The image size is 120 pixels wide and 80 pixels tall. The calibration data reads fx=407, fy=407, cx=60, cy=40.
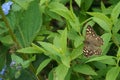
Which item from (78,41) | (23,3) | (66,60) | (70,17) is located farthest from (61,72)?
(23,3)

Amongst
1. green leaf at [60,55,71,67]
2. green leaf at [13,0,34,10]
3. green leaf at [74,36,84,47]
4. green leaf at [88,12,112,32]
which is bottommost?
green leaf at [60,55,71,67]

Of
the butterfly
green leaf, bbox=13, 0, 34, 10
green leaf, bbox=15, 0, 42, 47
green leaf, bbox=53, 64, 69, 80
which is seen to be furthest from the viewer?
green leaf, bbox=15, 0, 42, 47

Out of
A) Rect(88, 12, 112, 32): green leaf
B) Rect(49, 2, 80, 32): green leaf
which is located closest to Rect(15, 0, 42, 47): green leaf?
Rect(49, 2, 80, 32): green leaf

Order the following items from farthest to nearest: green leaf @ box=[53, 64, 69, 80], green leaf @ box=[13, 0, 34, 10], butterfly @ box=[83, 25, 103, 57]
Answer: green leaf @ box=[13, 0, 34, 10], butterfly @ box=[83, 25, 103, 57], green leaf @ box=[53, 64, 69, 80]

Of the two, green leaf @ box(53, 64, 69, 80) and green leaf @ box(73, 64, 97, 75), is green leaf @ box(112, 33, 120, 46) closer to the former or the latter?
green leaf @ box(73, 64, 97, 75)

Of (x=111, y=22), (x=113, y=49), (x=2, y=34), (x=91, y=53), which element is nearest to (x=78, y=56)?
(x=91, y=53)

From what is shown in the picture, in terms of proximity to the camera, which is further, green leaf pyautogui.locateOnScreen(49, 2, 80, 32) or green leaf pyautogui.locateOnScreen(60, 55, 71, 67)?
green leaf pyautogui.locateOnScreen(49, 2, 80, 32)

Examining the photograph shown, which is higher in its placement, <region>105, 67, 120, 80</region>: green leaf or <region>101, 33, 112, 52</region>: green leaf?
<region>101, 33, 112, 52</region>: green leaf
